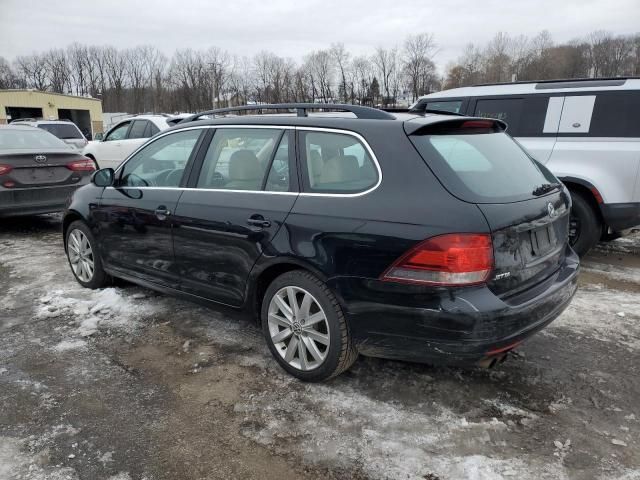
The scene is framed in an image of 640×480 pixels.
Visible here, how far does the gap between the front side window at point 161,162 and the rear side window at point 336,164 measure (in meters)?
1.17

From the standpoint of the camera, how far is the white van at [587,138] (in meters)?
5.33

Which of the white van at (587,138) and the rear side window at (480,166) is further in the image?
the white van at (587,138)

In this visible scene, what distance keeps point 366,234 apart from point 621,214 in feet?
12.8

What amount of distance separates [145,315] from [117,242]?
0.69 metres

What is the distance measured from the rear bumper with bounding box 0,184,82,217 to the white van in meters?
5.58

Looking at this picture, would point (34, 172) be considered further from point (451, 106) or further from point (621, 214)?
point (621, 214)

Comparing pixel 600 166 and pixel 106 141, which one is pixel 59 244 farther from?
pixel 600 166

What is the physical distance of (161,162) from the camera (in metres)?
4.31

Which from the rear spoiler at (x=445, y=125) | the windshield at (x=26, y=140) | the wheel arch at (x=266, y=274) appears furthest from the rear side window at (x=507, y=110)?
the windshield at (x=26, y=140)

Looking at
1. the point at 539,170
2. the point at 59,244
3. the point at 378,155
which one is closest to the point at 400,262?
the point at 378,155

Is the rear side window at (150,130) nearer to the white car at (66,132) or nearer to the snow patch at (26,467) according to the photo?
the white car at (66,132)

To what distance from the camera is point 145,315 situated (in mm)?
4461

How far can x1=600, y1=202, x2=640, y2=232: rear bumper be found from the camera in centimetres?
532

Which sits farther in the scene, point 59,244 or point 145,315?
point 59,244
